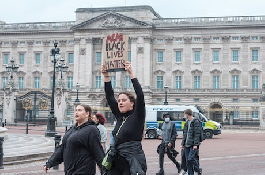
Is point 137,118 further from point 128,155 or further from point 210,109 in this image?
point 210,109

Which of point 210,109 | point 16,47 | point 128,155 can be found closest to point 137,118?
point 128,155

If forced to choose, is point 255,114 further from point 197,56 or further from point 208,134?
point 208,134

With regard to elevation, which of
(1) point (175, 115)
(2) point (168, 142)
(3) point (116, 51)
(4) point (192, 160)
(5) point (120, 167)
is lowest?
(1) point (175, 115)

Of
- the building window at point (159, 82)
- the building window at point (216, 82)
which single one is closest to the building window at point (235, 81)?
the building window at point (216, 82)

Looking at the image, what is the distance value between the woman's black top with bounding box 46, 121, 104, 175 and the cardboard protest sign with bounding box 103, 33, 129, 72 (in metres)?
1.11

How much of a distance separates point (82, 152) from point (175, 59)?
192ft

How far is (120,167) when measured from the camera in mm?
6070

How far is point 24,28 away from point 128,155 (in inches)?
2658

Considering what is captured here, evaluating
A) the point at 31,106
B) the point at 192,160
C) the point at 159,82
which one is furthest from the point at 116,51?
the point at 159,82

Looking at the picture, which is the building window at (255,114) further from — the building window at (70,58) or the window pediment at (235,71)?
the building window at (70,58)

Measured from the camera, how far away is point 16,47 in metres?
69.9

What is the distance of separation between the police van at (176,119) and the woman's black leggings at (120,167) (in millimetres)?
25821

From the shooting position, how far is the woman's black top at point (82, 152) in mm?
6617

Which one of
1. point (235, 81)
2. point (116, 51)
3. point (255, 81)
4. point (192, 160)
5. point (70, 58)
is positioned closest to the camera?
point (116, 51)
